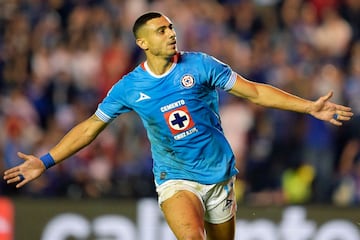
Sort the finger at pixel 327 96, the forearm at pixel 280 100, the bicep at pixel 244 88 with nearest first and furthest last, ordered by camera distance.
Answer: the finger at pixel 327 96 → the forearm at pixel 280 100 → the bicep at pixel 244 88

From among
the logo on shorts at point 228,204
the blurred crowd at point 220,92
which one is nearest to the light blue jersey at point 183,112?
the logo on shorts at point 228,204

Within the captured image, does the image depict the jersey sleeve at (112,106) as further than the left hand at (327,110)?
Yes

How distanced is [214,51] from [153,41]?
20.1ft

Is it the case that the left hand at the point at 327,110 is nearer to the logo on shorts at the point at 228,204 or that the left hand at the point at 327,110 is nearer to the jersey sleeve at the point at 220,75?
the jersey sleeve at the point at 220,75

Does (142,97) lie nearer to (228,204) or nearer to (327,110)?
(228,204)

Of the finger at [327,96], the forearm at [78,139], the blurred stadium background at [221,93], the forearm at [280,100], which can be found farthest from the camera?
the blurred stadium background at [221,93]

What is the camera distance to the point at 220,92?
1391 centimetres

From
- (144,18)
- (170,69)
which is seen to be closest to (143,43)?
(144,18)

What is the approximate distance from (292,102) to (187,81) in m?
0.81

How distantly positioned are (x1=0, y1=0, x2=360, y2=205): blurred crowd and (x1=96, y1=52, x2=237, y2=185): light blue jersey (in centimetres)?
436

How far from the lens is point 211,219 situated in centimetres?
864

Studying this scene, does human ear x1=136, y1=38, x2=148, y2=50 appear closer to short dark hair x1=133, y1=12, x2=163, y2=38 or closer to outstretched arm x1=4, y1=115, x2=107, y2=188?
short dark hair x1=133, y1=12, x2=163, y2=38

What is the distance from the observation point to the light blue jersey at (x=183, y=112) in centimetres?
824

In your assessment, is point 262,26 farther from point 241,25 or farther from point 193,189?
point 193,189
